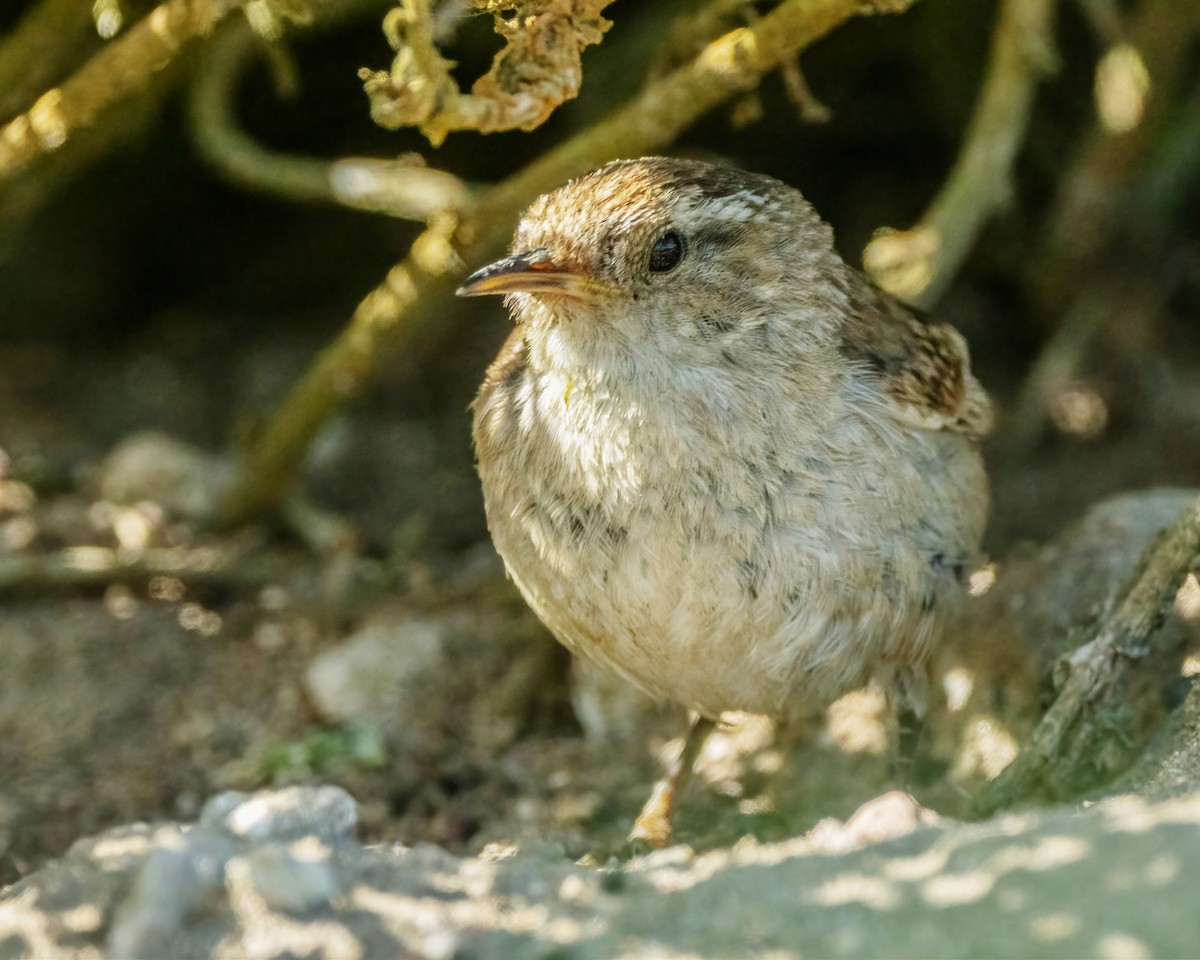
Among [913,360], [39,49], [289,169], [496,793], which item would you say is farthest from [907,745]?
[39,49]

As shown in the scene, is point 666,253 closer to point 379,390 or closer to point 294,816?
point 294,816

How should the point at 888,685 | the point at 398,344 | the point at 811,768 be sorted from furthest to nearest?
the point at 398,344, the point at 811,768, the point at 888,685

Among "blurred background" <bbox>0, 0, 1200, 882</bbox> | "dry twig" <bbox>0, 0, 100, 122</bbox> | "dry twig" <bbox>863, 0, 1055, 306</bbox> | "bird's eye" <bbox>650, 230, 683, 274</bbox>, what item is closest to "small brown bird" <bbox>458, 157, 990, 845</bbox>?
"bird's eye" <bbox>650, 230, 683, 274</bbox>

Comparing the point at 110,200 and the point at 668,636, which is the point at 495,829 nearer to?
the point at 668,636

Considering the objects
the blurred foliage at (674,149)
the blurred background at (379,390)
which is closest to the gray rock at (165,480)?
the blurred background at (379,390)

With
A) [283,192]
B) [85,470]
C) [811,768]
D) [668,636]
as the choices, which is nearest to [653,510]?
[668,636]
